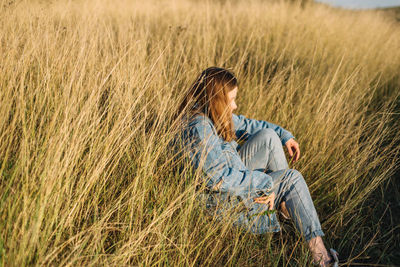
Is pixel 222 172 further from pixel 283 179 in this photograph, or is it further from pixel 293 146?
pixel 293 146

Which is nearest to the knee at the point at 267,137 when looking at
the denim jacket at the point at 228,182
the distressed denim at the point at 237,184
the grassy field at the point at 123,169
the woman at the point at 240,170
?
the woman at the point at 240,170

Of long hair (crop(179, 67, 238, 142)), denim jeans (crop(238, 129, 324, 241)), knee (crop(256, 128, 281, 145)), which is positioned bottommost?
denim jeans (crop(238, 129, 324, 241))

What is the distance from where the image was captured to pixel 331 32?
4.16 meters

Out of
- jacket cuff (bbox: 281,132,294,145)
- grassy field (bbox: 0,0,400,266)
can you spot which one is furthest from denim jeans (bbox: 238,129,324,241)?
jacket cuff (bbox: 281,132,294,145)

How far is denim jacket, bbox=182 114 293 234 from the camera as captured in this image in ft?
5.01

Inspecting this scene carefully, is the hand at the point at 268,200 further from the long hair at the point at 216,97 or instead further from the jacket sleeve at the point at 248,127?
the jacket sleeve at the point at 248,127

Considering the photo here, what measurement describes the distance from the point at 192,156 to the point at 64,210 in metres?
0.69

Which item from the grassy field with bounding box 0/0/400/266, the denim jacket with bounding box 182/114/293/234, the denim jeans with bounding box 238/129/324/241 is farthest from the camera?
the denim jeans with bounding box 238/129/324/241

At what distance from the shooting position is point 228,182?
1.53 meters

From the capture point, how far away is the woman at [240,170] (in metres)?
1.55

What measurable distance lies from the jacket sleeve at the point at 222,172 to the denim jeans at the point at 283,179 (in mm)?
160

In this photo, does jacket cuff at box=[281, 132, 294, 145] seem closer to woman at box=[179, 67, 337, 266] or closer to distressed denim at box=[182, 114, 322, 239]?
woman at box=[179, 67, 337, 266]

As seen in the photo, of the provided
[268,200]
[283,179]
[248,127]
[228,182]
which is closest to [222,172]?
[228,182]

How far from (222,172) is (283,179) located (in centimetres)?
44
